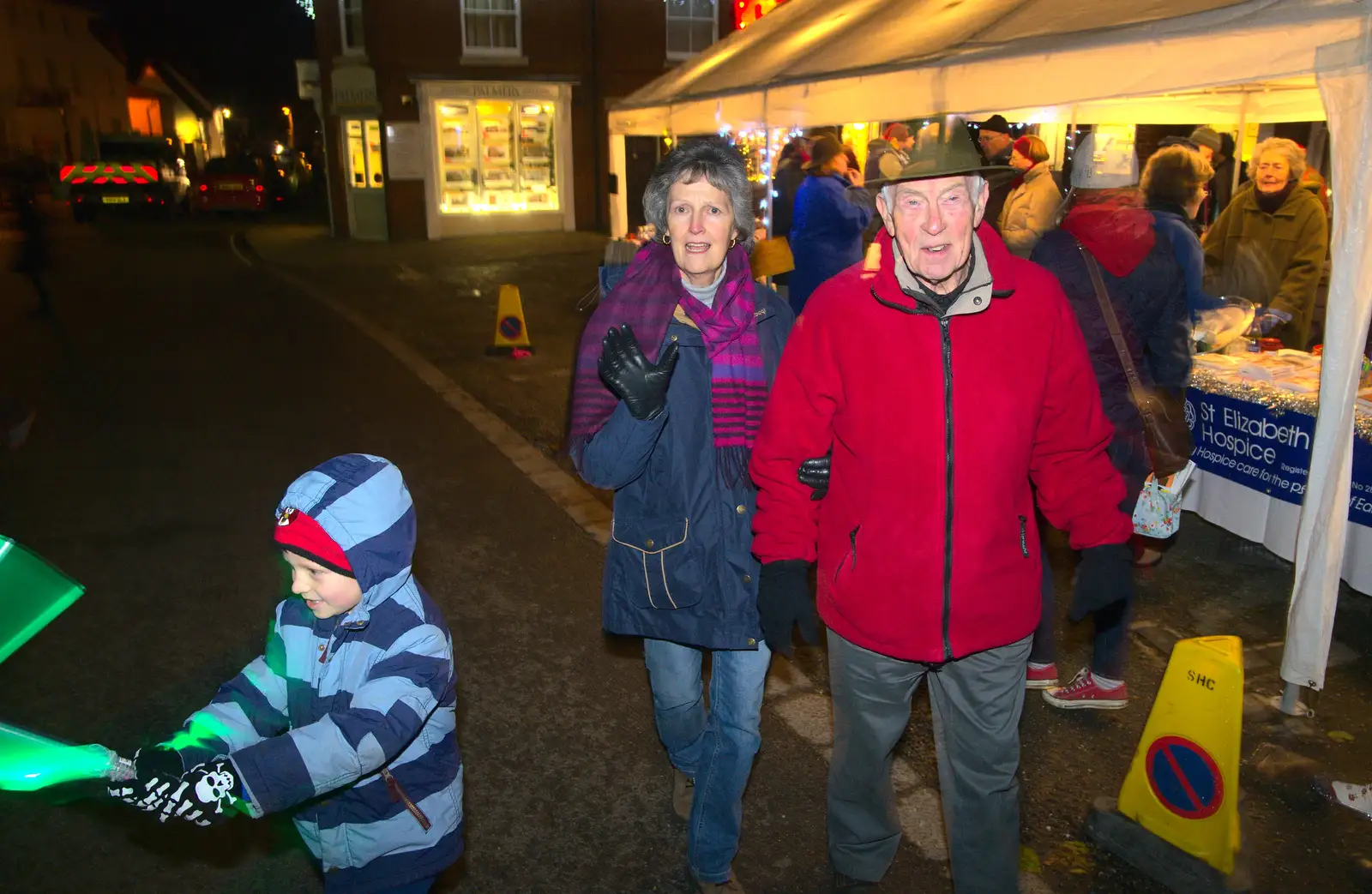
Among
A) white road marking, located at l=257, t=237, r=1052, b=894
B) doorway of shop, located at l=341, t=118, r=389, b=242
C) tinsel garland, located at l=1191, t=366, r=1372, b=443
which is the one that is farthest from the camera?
doorway of shop, located at l=341, t=118, r=389, b=242

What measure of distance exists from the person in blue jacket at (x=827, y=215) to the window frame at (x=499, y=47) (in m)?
17.3

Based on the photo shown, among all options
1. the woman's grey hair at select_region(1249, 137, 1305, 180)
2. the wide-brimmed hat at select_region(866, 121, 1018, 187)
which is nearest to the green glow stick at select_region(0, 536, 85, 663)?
the wide-brimmed hat at select_region(866, 121, 1018, 187)

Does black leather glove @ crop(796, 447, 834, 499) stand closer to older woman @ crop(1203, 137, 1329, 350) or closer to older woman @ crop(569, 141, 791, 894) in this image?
older woman @ crop(569, 141, 791, 894)

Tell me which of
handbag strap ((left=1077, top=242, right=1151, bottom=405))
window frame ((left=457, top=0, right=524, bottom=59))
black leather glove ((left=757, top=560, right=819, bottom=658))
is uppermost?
window frame ((left=457, top=0, right=524, bottom=59))

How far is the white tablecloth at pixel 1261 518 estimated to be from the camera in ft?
15.1

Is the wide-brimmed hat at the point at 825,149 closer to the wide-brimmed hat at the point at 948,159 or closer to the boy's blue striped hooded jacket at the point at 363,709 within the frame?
the wide-brimmed hat at the point at 948,159

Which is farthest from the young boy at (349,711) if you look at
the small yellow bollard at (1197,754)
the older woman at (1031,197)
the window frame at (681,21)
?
the window frame at (681,21)

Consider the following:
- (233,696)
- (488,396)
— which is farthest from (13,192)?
(233,696)

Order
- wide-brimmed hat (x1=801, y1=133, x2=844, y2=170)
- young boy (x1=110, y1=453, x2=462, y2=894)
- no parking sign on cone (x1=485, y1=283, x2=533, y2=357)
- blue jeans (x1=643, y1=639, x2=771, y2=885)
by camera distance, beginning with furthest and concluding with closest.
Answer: no parking sign on cone (x1=485, y1=283, x2=533, y2=357) < wide-brimmed hat (x1=801, y1=133, x2=844, y2=170) < blue jeans (x1=643, y1=639, x2=771, y2=885) < young boy (x1=110, y1=453, x2=462, y2=894)

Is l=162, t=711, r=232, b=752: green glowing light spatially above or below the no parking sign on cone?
above

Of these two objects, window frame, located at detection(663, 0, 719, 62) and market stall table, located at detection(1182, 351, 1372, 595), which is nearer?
market stall table, located at detection(1182, 351, 1372, 595)

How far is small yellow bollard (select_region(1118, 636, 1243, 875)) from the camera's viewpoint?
2.89 metres

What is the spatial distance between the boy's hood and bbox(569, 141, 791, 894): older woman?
58cm

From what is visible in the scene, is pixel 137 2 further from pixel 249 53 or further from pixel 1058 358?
pixel 1058 358
